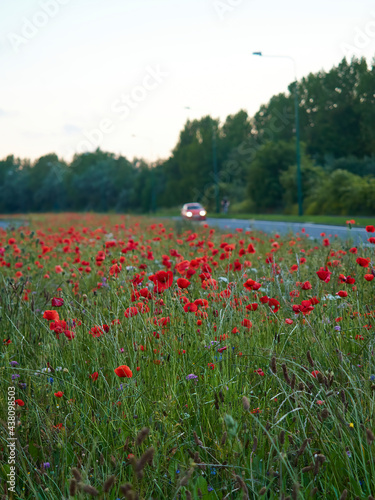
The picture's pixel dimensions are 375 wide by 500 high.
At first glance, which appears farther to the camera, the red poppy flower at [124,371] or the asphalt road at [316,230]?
the asphalt road at [316,230]

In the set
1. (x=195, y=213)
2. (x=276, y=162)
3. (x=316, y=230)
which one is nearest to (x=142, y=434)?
(x=316, y=230)

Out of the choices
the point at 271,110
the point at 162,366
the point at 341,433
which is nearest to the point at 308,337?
the point at 162,366

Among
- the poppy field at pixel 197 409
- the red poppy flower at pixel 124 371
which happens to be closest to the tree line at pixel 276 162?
the poppy field at pixel 197 409

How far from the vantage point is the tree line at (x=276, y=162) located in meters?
37.1

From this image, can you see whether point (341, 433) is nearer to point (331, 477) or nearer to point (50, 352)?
point (331, 477)

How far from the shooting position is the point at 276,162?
45.1 meters

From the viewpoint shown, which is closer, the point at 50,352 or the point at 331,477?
the point at 331,477

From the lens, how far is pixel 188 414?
2.19 metres

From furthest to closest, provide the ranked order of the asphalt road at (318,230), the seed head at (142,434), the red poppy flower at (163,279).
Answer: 1. the asphalt road at (318,230)
2. the red poppy flower at (163,279)
3. the seed head at (142,434)

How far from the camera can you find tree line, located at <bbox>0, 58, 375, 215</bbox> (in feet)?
122

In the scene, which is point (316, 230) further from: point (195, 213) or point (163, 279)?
point (163, 279)

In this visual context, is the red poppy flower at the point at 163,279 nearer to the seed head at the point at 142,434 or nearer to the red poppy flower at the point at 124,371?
the red poppy flower at the point at 124,371

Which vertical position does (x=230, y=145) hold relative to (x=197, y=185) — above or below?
above

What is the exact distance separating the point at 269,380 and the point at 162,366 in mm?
506
